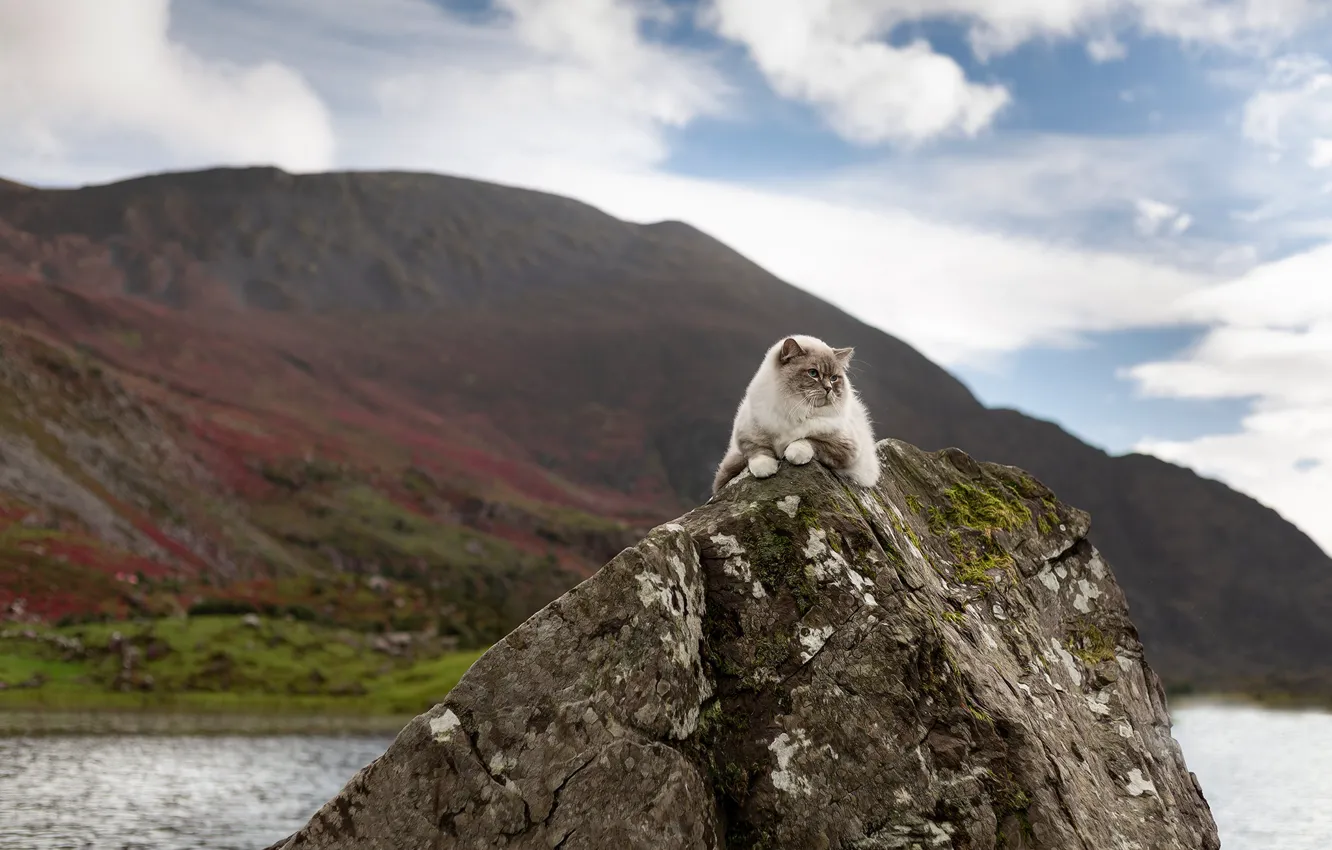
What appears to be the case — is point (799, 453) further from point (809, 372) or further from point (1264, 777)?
point (1264, 777)

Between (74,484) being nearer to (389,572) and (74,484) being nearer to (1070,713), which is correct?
(389,572)

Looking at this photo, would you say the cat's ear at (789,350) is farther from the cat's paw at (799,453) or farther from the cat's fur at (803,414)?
the cat's paw at (799,453)

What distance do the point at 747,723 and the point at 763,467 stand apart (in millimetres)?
2866

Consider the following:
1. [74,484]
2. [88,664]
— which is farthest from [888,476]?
[74,484]

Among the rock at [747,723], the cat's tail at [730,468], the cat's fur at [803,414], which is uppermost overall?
the cat's fur at [803,414]

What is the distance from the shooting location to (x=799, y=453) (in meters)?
12.2

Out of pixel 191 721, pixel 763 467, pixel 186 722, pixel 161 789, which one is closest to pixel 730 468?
pixel 763 467

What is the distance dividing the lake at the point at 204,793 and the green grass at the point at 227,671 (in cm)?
598

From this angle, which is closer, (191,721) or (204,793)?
(204,793)

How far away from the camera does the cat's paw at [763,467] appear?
12.2m

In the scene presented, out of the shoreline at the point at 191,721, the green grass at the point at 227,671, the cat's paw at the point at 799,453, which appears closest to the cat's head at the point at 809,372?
the cat's paw at the point at 799,453

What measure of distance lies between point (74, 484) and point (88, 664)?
34.7 meters

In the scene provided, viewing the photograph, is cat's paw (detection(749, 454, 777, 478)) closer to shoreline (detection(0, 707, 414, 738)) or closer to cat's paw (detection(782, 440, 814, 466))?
cat's paw (detection(782, 440, 814, 466))

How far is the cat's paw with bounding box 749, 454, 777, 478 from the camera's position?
12.2 metres
